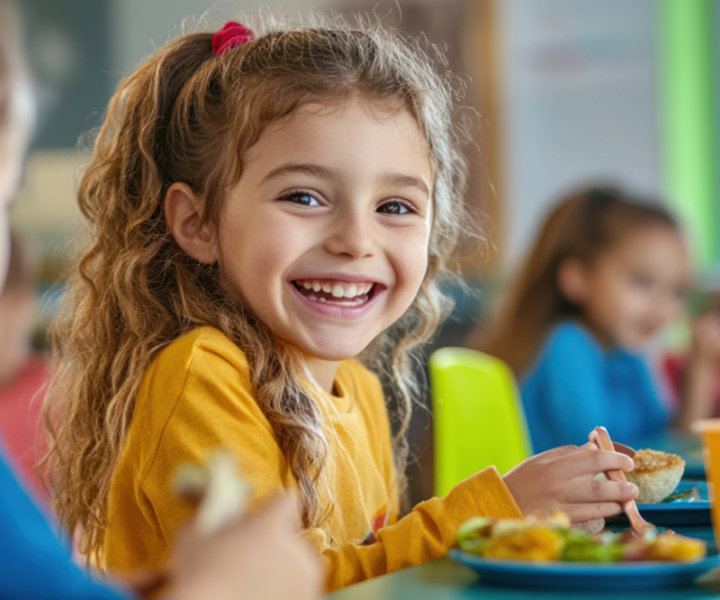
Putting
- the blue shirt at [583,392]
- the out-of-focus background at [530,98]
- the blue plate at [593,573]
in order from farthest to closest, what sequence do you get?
the out-of-focus background at [530,98] < the blue shirt at [583,392] < the blue plate at [593,573]

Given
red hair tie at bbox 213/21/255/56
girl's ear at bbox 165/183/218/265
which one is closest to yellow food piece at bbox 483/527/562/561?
girl's ear at bbox 165/183/218/265

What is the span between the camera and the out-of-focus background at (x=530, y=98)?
12.2 ft

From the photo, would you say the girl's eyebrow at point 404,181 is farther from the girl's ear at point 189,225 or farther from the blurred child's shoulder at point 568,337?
A: the blurred child's shoulder at point 568,337

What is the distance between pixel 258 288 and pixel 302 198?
10 cm

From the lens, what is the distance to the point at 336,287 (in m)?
0.95

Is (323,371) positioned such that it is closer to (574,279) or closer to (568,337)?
(568,337)

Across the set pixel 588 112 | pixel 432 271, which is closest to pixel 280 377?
pixel 432 271

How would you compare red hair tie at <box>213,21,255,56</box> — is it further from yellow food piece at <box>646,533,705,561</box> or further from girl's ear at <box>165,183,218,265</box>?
yellow food piece at <box>646,533,705,561</box>

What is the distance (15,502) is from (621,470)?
52cm

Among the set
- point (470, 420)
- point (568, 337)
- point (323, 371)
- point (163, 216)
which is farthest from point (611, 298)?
point (163, 216)

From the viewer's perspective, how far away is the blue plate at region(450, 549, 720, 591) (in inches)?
21.3

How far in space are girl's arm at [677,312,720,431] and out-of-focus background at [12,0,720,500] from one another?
3.68 ft

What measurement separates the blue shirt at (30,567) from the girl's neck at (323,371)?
22.4 inches

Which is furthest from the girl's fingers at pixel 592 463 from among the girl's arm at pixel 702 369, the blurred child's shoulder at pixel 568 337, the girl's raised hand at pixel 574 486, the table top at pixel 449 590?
the girl's arm at pixel 702 369
